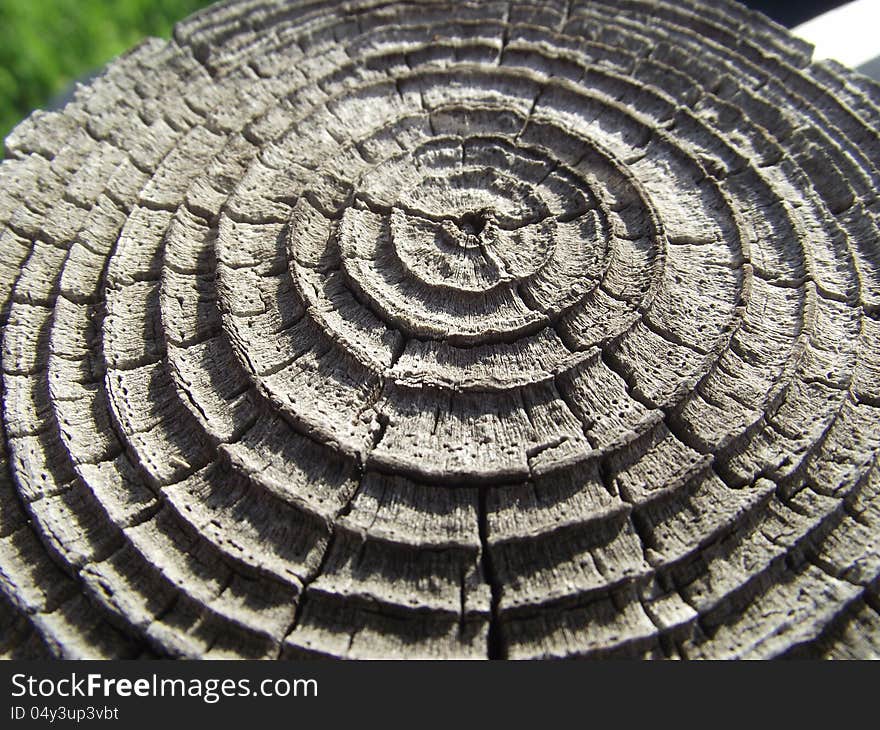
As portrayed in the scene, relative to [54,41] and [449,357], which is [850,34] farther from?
[54,41]

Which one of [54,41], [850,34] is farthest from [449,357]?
[54,41]

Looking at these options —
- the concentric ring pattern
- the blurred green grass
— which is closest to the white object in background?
the concentric ring pattern

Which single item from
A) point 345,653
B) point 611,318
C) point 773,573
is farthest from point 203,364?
point 773,573

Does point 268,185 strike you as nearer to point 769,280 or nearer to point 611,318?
point 611,318

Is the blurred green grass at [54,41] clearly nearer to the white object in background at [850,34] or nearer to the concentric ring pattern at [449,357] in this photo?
the concentric ring pattern at [449,357]

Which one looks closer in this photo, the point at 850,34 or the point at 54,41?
the point at 850,34

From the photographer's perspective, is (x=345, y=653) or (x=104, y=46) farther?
(x=104, y=46)
